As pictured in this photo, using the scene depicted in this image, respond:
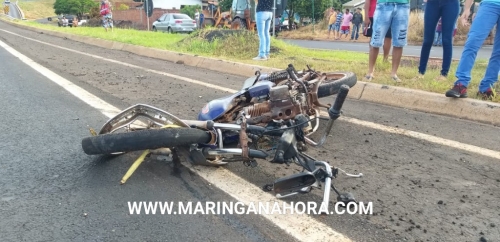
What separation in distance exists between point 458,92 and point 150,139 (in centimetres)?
340

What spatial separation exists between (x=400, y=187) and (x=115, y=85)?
4.88 meters

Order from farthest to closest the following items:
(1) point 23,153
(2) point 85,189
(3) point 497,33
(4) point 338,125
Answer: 1. (3) point 497,33
2. (4) point 338,125
3. (1) point 23,153
4. (2) point 85,189

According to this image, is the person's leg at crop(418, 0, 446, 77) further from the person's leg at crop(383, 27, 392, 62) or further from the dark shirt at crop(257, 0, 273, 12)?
the dark shirt at crop(257, 0, 273, 12)

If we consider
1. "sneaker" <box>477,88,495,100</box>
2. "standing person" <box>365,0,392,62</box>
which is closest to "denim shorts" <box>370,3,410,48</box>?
"standing person" <box>365,0,392,62</box>

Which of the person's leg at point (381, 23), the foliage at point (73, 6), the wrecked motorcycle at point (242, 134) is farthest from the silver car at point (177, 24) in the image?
the foliage at point (73, 6)

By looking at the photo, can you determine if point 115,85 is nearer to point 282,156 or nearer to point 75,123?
point 75,123

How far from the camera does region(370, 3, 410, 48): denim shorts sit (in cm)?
564

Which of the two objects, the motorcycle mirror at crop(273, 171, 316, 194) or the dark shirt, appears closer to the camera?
the motorcycle mirror at crop(273, 171, 316, 194)

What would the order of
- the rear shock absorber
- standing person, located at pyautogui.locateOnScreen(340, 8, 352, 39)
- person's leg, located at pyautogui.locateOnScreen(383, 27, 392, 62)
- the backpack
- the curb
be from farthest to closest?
standing person, located at pyautogui.locateOnScreen(340, 8, 352, 39) → the backpack → person's leg, located at pyautogui.locateOnScreen(383, 27, 392, 62) → the curb → the rear shock absorber

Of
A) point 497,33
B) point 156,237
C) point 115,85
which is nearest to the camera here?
point 156,237

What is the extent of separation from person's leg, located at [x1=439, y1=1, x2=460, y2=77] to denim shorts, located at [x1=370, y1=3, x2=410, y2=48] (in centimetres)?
47

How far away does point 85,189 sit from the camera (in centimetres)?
270

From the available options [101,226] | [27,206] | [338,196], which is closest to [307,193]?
[338,196]

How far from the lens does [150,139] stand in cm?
271
